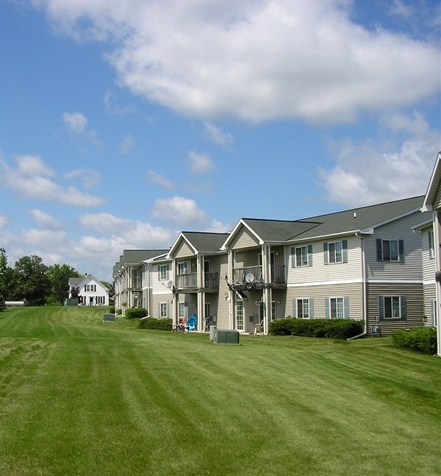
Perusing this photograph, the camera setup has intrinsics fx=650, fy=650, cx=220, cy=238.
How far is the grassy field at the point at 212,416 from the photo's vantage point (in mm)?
10391

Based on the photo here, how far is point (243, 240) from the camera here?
44.1 m

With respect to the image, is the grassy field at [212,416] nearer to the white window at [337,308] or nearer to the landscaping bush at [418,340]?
the landscaping bush at [418,340]

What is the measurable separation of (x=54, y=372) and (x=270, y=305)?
24.9 m

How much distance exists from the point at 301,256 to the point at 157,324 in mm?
17204

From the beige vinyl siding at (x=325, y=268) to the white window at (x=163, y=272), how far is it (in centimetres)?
2124

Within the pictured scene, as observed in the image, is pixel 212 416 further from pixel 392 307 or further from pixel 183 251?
pixel 183 251

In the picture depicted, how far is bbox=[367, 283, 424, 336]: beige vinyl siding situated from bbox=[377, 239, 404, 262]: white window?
1.48 m

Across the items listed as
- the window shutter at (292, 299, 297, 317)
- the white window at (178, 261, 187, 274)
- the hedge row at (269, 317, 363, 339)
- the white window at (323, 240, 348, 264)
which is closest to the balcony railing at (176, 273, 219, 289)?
the white window at (178, 261, 187, 274)

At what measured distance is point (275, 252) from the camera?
139 feet

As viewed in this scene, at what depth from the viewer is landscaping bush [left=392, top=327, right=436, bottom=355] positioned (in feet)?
83.9

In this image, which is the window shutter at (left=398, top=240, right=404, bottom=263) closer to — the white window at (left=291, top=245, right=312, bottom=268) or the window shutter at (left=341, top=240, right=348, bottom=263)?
the window shutter at (left=341, top=240, right=348, bottom=263)

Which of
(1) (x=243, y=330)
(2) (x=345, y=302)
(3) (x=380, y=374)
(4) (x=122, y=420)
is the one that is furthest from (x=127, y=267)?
(4) (x=122, y=420)

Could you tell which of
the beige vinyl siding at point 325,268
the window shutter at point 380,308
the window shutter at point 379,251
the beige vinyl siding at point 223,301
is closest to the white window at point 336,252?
the beige vinyl siding at point 325,268

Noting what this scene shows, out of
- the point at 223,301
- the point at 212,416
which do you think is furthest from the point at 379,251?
the point at 212,416
